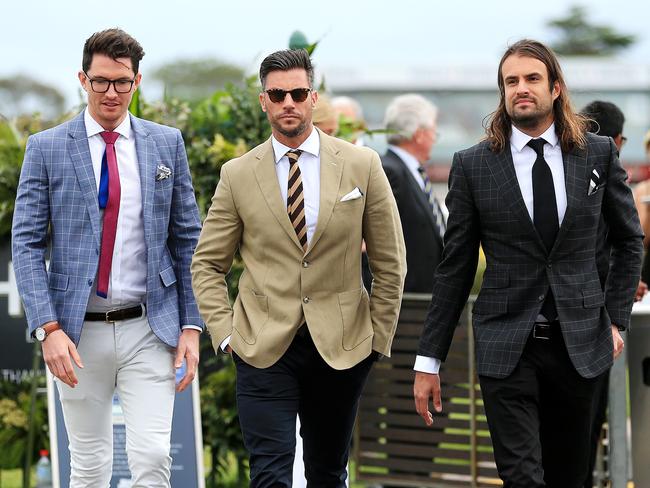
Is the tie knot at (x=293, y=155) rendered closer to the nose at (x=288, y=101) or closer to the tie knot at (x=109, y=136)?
the nose at (x=288, y=101)

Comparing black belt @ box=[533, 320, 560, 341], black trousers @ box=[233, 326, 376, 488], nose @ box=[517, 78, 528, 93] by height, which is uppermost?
nose @ box=[517, 78, 528, 93]

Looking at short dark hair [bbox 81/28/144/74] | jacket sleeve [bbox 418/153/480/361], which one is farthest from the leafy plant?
jacket sleeve [bbox 418/153/480/361]

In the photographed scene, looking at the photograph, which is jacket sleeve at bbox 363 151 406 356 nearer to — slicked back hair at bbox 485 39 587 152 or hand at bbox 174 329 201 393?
slicked back hair at bbox 485 39 587 152

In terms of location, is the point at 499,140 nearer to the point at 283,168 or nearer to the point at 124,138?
the point at 283,168

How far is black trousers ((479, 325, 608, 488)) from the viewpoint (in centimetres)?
429

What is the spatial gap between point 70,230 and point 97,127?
440 mm

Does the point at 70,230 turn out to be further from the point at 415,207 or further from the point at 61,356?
the point at 415,207

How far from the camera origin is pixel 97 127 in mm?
4750

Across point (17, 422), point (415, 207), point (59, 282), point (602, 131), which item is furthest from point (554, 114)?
point (17, 422)

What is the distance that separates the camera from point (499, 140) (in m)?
4.48

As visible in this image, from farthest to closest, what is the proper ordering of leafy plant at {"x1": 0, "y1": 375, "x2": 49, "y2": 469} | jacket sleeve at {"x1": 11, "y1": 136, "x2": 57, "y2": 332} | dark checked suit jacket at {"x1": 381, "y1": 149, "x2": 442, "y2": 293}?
dark checked suit jacket at {"x1": 381, "y1": 149, "x2": 442, "y2": 293} → leafy plant at {"x1": 0, "y1": 375, "x2": 49, "y2": 469} → jacket sleeve at {"x1": 11, "y1": 136, "x2": 57, "y2": 332}

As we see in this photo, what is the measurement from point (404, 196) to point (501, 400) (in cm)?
289

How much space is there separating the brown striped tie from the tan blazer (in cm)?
4

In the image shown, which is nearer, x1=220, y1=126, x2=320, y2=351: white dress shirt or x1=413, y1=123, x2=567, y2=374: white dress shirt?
x1=413, y1=123, x2=567, y2=374: white dress shirt
